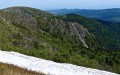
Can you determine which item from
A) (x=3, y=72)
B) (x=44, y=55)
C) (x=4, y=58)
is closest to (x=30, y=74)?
(x=3, y=72)

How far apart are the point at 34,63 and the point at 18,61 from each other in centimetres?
119

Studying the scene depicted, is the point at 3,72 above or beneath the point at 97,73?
above

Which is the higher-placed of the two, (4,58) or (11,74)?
(11,74)

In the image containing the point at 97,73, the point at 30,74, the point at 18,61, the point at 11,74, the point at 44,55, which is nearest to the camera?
the point at 11,74

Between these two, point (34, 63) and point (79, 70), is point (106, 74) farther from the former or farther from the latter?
point (34, 63)

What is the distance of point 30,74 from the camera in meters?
13.0

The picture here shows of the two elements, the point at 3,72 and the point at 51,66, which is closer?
the point at 3,72

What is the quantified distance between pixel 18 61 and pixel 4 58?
1.08 m

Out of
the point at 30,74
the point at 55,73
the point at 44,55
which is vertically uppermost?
the point at 30,74

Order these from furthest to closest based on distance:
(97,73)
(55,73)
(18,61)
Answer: (18,61) → (97,73) → (55,73)

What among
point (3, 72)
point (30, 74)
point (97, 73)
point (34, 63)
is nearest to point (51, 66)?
point (34, 63)

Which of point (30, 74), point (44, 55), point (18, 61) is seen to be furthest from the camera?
point (44, 55)

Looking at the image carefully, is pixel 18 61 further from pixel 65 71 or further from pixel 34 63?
pixel 65 71

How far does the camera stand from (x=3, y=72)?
38.1 feet
